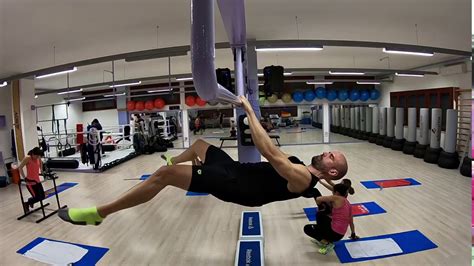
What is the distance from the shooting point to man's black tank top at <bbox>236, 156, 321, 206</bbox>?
202 cm

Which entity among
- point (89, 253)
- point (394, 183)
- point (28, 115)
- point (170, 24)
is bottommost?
point (89, 253)

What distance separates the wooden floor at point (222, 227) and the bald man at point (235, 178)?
5.12ft

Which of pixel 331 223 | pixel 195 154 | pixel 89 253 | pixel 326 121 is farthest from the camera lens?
pixel 326 121

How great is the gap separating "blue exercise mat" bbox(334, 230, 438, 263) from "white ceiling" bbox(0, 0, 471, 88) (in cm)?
360

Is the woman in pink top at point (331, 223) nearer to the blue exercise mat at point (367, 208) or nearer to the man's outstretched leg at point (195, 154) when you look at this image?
the blue exercise mat at point (367, 208)

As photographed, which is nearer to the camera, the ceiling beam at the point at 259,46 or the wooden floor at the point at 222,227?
the wooden floor at the point at 222,227

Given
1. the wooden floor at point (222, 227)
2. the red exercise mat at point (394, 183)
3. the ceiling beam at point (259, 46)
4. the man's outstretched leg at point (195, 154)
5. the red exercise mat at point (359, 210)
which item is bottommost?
the wooden floor at point (222, 227)

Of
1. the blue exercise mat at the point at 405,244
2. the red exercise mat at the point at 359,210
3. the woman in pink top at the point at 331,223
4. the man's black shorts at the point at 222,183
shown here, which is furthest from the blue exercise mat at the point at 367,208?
the man's black shorts at the point at 222,183

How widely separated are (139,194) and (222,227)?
8.89 feet

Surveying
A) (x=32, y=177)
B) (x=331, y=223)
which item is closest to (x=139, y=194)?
(x=331, y=223)

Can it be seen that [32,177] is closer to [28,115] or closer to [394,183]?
[28,115]

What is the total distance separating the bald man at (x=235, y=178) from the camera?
171cm

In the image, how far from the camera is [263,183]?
81.4 inches

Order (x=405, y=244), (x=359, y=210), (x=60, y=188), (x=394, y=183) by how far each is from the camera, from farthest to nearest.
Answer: (x=60, y=188) < (x=394, y=183) < (x=359, y=210) < (x=405, y=244)
